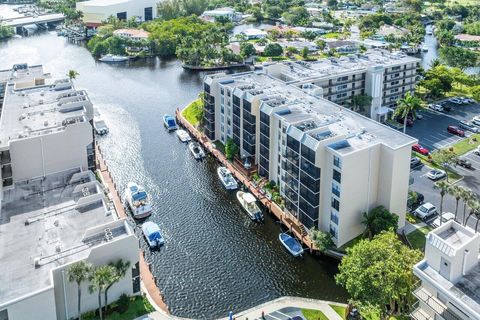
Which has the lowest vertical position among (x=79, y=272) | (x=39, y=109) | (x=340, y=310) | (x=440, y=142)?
(x=340, y=310)

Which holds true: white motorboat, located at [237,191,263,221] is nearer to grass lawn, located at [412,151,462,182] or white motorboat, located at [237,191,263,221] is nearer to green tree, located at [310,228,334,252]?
green tree, located at [310,228,334,252]

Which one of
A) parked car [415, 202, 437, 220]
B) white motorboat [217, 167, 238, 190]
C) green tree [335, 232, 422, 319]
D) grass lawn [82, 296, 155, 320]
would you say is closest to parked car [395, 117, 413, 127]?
parked car [415, 202, 437, 220]

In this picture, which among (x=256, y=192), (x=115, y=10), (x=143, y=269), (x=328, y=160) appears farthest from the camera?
(x=115, y=10)

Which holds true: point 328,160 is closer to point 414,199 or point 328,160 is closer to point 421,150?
point 414,199

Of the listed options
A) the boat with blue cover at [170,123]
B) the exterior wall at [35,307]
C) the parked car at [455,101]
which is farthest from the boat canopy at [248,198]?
the parked car at [455,101]

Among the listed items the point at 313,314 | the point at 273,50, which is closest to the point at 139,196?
the point at 313,314
